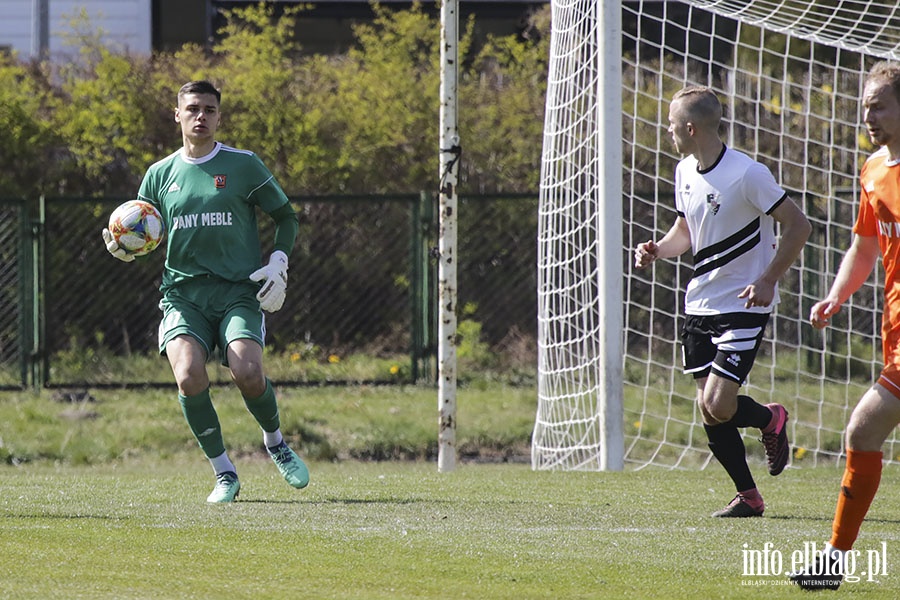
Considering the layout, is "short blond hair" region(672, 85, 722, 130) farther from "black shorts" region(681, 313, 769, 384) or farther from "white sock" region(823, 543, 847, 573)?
"white sock" region(823, 543, 847, 573)

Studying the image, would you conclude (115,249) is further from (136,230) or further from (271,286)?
(271,286)

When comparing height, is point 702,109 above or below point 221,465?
above

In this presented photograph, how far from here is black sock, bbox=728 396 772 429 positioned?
632cm

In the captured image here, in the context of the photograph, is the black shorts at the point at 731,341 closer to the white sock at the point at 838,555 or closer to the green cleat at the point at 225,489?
the white sock at the point at 838,555

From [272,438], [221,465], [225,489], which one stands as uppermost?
[272,438]

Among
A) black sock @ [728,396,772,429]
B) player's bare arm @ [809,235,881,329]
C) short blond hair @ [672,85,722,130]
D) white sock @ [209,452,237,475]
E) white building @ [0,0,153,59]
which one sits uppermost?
white building @ [0,0,153,59]

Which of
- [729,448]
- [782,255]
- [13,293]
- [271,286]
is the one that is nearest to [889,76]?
[782,255]

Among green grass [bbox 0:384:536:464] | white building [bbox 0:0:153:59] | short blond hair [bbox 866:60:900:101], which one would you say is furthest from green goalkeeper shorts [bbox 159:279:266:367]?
white building [bbox 0:0:153:59]

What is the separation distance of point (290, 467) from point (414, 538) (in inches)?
69.6

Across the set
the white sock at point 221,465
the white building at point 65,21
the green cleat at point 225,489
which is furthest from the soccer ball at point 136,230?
the white building at point 65,21

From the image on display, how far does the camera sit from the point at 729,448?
6359 millimetres

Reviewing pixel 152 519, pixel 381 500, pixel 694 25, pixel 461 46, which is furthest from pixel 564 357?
Answer: pixel 694 25

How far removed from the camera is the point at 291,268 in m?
13.5

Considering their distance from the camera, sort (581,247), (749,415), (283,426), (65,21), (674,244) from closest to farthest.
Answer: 1. (749,415)
2. (674,244)
3. (581,247)
4. (283,426)
5. (65,21)
